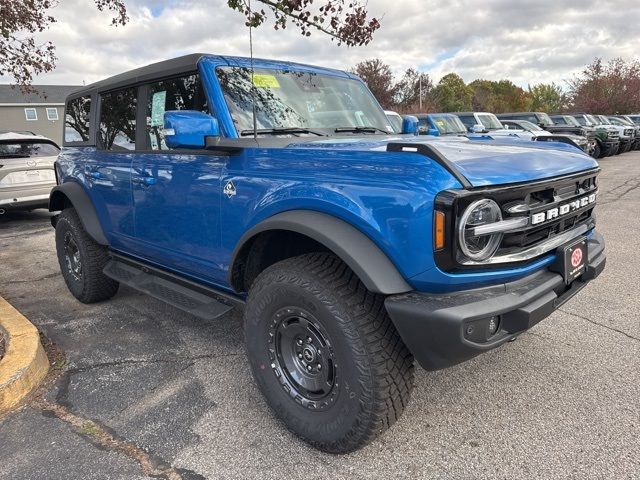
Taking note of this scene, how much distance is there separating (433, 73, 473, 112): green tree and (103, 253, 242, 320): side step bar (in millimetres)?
45893

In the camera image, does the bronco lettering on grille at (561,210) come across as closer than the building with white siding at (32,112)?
Yes

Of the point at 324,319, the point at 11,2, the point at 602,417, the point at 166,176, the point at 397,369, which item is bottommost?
the point at 602,417

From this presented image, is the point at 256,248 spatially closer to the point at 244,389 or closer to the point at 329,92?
the point at 244,389

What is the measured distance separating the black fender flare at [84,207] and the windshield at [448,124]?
410 inches

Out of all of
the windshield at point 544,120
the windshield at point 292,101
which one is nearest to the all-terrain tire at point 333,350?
the windshield at point 292,101

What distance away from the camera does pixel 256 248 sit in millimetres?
2725

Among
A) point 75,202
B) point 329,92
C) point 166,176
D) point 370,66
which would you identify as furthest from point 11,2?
point 370,66

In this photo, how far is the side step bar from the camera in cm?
304

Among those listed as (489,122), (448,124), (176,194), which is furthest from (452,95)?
(176,194)

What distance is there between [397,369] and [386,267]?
47 cm

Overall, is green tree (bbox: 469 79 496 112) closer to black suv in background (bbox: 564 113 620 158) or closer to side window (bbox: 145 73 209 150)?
black suv in background (bbox: 564 113 620 158)

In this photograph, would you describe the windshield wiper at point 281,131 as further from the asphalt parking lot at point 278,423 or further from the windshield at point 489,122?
the windshield at point 489,122

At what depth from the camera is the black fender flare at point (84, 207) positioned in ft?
13.5

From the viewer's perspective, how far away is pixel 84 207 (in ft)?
13.9
